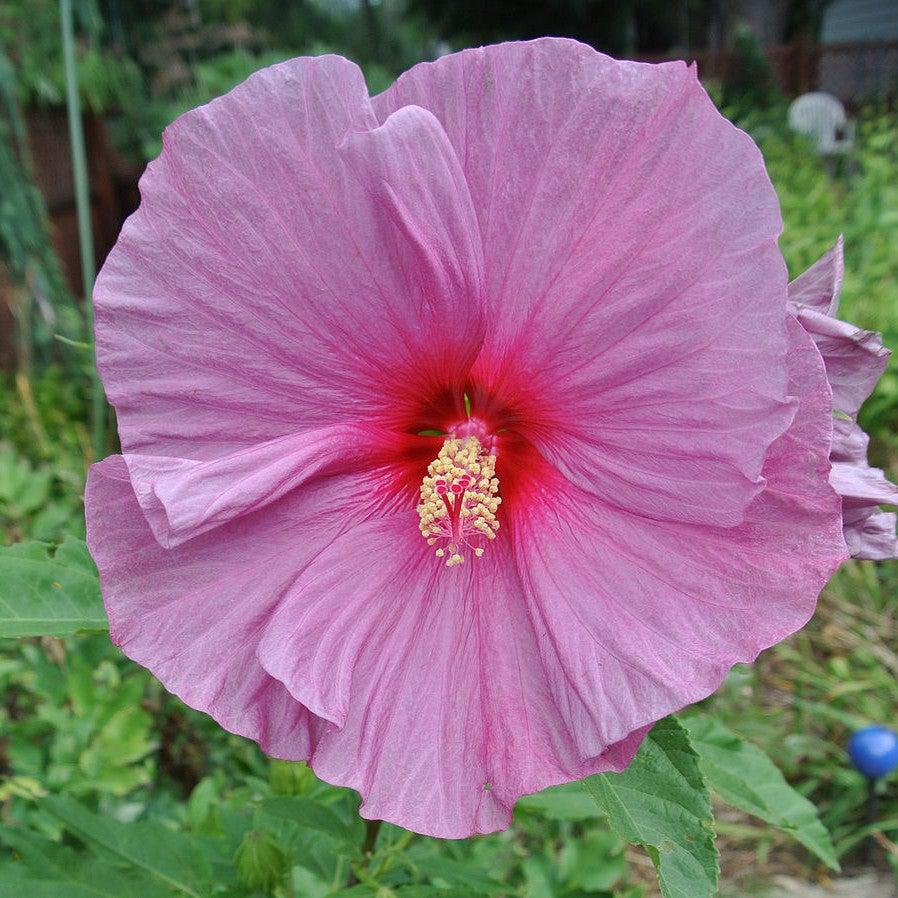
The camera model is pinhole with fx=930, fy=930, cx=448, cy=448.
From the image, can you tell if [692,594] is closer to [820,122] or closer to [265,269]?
[265,269]

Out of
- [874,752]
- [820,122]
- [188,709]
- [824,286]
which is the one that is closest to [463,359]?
[824,286]

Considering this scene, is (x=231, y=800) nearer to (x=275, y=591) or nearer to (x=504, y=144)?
(x=275, y=591)

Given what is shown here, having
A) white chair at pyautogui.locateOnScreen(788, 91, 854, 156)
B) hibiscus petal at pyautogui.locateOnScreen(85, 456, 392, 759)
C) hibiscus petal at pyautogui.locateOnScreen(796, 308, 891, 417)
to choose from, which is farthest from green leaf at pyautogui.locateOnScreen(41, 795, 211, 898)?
white chair at pyautogui.locateOnScreen(788, 91, 854, 156)

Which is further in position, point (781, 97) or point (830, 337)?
point (781, 97)

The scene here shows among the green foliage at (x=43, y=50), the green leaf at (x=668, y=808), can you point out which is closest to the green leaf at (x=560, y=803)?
the green leaf at (x=668, y=808)

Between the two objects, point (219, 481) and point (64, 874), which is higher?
point (219, 481)

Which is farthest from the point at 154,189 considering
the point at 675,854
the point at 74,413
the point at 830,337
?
the point at 74,413
